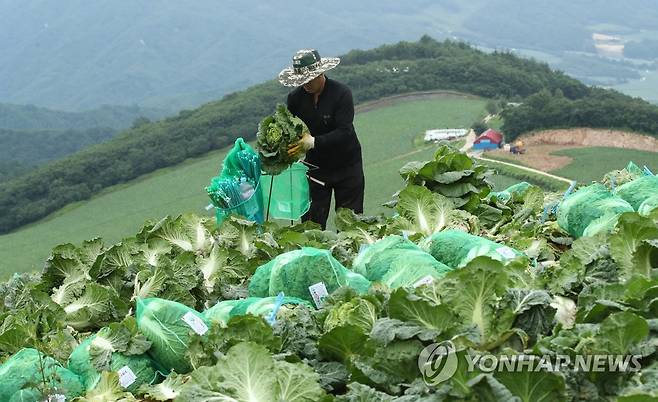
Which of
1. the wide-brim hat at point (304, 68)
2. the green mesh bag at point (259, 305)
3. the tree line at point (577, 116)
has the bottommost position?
the tree line at point (577, 116)

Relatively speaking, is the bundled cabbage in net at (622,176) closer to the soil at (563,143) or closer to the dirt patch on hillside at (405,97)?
the soil at (563,143)

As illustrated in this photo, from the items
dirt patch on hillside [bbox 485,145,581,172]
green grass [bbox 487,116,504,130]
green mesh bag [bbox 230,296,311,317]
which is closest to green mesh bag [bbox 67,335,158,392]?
green mesh bag [bbox 230,296,311,317]

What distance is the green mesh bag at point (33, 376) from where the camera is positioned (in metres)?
2.78

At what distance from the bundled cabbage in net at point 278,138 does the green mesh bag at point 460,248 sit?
2.35 metres

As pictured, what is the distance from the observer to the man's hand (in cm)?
562

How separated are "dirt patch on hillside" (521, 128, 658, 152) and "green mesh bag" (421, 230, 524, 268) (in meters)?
29.1

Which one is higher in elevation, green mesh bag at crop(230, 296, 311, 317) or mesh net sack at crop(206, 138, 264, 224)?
green mesh bag at crop(230, 296, 311, 317)

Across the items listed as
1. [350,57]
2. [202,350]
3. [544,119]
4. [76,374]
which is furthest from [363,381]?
[350,57]

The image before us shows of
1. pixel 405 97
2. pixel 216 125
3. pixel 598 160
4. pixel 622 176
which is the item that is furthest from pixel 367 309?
pixel 216 125

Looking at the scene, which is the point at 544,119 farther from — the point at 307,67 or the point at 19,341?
the point at 19,341

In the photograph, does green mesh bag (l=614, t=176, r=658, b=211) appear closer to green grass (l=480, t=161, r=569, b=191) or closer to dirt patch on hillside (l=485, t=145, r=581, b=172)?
green grass (l=480, t=161, r=569, b=191)

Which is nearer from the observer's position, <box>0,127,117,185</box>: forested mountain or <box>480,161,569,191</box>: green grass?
<box>480,161,569,191</box>: green grass

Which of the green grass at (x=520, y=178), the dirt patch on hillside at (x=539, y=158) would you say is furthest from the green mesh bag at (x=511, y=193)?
the dirt patch on hillside at (x=539, y=158)

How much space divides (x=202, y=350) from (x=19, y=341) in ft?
3.61
